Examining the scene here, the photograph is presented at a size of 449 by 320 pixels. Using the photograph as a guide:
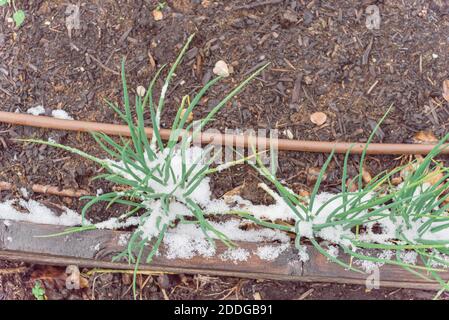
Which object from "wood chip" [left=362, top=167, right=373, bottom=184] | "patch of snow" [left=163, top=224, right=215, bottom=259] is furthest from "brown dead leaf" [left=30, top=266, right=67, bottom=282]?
"wood chip" [left=362, top=167, right=373, bottom=184]

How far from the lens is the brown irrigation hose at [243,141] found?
139cm

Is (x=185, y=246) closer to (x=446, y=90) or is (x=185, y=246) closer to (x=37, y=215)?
(x=37, y=215)

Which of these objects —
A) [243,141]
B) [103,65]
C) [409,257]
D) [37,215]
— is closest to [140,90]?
[103,65]

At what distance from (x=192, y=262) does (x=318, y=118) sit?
590mm

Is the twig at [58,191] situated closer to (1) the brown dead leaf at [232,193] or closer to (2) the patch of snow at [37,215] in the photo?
(2) the patch of snow at [37,215]

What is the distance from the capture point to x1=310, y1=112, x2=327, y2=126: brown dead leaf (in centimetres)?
145

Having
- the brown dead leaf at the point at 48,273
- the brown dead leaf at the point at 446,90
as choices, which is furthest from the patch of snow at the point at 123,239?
the brown dead leaf at the point at 446,90

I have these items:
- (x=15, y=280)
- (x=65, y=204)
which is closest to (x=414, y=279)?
(x=65, y=204)

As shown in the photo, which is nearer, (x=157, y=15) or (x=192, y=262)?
(x=192, y=262)

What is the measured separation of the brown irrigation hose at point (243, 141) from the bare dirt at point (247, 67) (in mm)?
50

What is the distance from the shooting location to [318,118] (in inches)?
57.1

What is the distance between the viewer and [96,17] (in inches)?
58.6

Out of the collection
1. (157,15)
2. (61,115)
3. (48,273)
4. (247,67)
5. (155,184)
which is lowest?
(48,273)

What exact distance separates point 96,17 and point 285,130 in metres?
0.71
